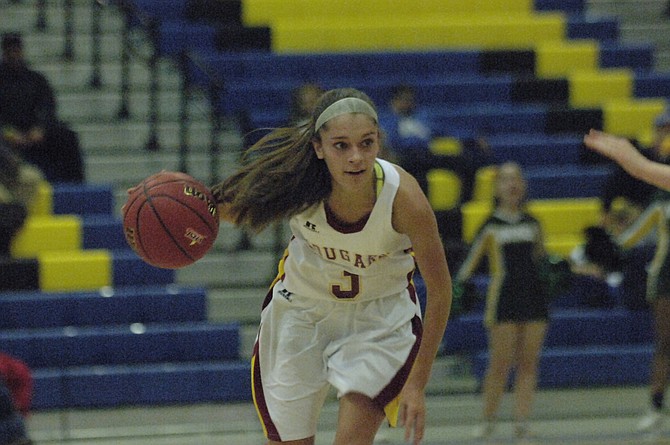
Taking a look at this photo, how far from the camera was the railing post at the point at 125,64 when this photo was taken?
8.57 meters

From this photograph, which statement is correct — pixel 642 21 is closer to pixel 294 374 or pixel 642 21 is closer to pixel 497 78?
pixel 497 78

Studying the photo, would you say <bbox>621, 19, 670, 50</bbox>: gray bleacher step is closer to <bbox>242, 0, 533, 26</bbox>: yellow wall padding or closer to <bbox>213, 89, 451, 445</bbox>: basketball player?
<bbox>242, 0, 533, 26</bbox>: yellow wall padding

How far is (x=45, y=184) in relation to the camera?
8.00m

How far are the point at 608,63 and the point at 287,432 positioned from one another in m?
7.06

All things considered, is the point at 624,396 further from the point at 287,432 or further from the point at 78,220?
the point at 287,432

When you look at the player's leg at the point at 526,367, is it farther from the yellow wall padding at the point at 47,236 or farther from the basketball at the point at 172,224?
the basketball at the point at 172,224

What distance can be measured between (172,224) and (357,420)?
0.82 m

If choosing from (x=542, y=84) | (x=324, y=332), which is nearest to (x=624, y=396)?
(x=542, y=84)

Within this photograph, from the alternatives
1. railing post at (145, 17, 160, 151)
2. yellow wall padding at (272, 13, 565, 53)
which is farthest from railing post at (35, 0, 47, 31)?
yellow wall padding at (272, 13, 565, 53)

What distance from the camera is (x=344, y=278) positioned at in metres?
3.95

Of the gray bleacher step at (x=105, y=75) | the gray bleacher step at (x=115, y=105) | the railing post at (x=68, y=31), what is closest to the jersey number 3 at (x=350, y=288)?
the gray bleacher step at (x=115, y=105)

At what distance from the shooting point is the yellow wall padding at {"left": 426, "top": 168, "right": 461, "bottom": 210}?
8359 mm

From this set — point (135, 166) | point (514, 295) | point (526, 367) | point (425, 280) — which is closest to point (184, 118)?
point (135, 166)

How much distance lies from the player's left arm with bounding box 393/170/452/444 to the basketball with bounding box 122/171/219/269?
606 mm
